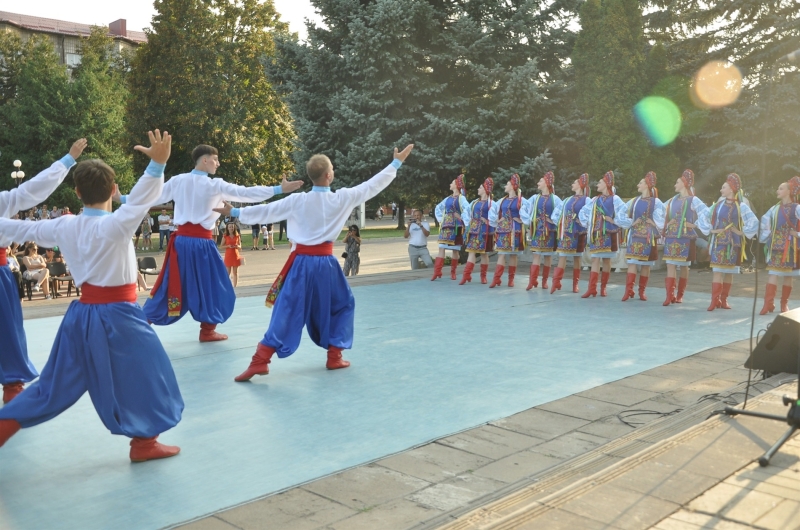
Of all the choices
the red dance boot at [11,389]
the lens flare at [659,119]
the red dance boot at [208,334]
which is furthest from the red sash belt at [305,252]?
the lens flare at [659,119]

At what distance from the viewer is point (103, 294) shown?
447 cm

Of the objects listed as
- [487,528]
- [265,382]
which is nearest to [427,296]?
[265,382]

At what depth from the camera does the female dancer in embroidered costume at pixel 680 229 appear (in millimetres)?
11289

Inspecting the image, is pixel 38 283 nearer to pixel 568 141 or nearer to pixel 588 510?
pixel 568 141

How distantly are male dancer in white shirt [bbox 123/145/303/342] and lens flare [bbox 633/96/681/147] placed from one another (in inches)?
549

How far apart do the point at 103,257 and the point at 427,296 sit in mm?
8306

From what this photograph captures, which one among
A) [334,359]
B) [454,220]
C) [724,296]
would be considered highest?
[454,220]

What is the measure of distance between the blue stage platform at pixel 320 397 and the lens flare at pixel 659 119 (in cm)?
924

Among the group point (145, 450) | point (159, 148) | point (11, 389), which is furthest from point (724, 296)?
point (11, 389)

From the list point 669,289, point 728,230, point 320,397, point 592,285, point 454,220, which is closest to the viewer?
point 320,397

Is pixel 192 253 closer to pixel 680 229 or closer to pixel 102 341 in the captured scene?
pixel 102 341

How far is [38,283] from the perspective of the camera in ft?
48.9

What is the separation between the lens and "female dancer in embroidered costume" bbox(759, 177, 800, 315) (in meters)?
10.2

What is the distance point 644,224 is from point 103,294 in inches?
359
